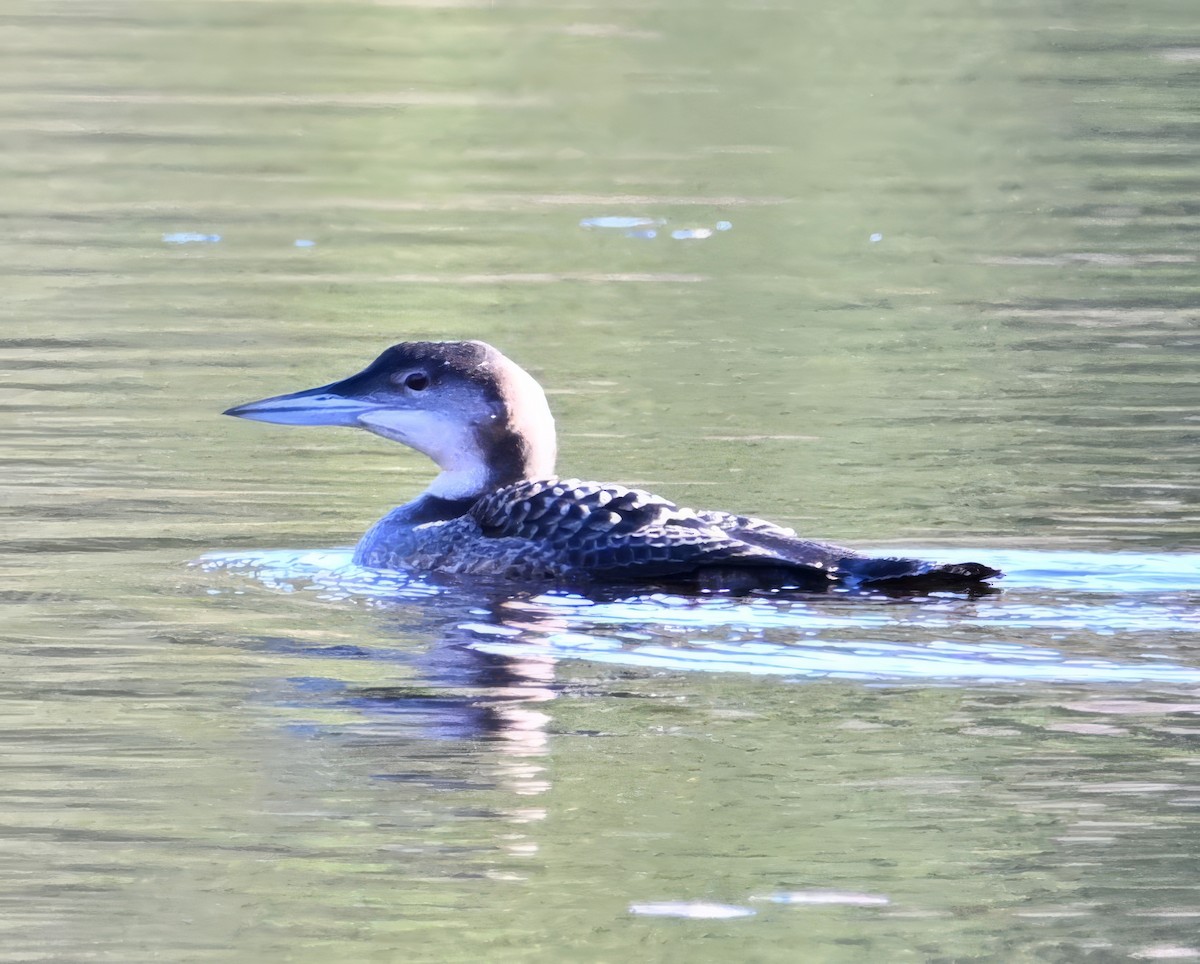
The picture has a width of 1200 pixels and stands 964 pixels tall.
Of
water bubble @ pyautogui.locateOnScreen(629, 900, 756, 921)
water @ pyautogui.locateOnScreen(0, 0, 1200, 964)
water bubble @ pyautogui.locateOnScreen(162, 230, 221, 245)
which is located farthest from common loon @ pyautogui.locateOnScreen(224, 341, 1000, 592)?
water bubble @ pyautogui.locateOnScreen(162, 230, 221, 245)

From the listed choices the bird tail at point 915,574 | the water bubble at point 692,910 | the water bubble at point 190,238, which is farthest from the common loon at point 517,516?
the water bubble at point 190,238

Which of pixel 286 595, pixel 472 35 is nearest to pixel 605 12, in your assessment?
pixel 472 35

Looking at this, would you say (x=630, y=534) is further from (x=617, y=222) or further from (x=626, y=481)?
(x=617, y=222)

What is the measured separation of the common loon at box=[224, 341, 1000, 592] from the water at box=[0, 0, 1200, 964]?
0.15 meters

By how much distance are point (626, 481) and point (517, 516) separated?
119 cm

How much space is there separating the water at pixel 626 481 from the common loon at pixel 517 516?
0.50 feet

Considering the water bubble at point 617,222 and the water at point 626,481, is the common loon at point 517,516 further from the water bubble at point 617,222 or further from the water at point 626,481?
the water bubble at point 617,222

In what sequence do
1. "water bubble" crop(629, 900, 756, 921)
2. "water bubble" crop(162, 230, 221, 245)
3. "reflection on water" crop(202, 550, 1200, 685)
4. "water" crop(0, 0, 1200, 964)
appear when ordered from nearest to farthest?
1. "water bubble" crop(629, 900, 756, 921)
2. "water" crop(0, 0, 1200, 964)
3. "reflection on water" crop(202, 550, 1200, 685)
4. "water bubble" crop(162, 230, 221, 245)

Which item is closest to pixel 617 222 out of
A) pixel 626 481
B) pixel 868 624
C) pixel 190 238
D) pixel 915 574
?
pixel 190 238

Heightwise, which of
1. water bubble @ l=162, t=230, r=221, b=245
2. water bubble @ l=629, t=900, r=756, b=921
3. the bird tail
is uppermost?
water bubble @ l=162, t=230, r=221, b=245

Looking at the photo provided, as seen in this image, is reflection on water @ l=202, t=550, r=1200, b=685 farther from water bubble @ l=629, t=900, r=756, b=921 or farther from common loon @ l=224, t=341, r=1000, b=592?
water bubble @ l=629, t=900, r=756, b=921

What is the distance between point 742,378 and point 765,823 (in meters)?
5.17

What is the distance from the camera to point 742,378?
1017cm

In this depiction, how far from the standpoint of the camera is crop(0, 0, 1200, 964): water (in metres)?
4.79
